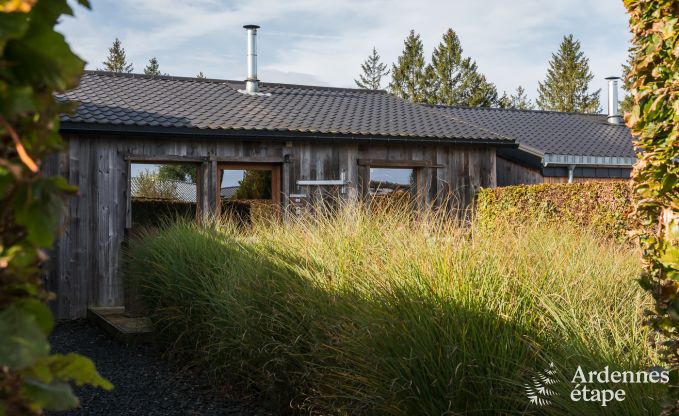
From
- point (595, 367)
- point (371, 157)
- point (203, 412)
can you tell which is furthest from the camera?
point (371, 157)

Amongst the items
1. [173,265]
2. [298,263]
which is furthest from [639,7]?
[173,265]

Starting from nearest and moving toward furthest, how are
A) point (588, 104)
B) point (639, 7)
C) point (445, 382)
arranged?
1. point (639, 7)
2. point (445, 382)
3. point (588, 104)

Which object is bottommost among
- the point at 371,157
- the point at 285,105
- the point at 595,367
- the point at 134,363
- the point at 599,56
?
the point at 134,363

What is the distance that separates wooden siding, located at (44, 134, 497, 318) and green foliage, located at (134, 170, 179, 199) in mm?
797

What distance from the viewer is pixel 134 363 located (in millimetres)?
6191

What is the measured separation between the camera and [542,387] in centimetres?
300

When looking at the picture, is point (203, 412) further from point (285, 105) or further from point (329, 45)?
point (329, 45)

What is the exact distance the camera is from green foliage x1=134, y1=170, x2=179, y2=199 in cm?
1065

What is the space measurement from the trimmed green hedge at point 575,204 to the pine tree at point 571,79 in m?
34.4

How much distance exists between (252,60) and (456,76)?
27.8 m

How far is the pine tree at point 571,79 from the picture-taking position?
42656 millimetres

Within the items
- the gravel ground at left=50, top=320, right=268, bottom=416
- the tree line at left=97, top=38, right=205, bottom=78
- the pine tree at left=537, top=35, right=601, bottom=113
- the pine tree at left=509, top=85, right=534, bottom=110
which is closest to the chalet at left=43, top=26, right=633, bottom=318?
the gravel ground at left=50, top=320, right=268, bottom=416

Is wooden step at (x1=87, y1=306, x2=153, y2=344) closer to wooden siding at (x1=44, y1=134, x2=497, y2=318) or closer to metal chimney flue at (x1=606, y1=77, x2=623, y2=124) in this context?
wooden siding at (x1=44, y1=134, x2=497, y2=318)

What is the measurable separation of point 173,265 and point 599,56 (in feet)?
137
